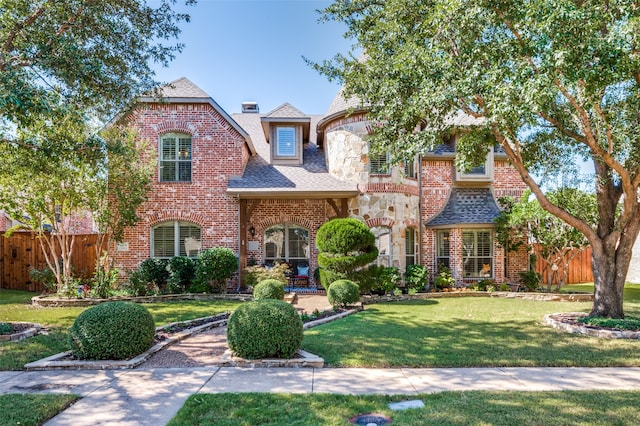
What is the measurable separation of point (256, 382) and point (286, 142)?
12281 mm

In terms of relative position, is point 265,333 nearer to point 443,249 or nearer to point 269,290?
point 269,290

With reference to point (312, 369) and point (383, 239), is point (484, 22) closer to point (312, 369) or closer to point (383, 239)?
point (312, 369)

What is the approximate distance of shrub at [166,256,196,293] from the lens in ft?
43.5

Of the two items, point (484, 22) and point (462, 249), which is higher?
point (484, 22)

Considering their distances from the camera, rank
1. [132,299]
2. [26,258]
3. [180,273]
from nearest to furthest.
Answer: [132,299], [180,273], [26,258]

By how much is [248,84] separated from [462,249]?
10423 mm

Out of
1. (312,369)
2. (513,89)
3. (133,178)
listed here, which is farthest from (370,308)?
(133,178)

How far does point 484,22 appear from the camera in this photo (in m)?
7.41

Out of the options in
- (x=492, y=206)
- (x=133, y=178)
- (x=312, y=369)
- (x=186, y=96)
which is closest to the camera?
(x=312, y=369)

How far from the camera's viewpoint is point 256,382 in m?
5.12

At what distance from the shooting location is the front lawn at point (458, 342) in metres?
6.00

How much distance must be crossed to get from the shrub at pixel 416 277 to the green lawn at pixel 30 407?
11.5 metres

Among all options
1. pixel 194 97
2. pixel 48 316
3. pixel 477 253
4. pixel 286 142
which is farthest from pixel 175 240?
pixel 477 253

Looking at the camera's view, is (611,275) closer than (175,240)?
Yes
